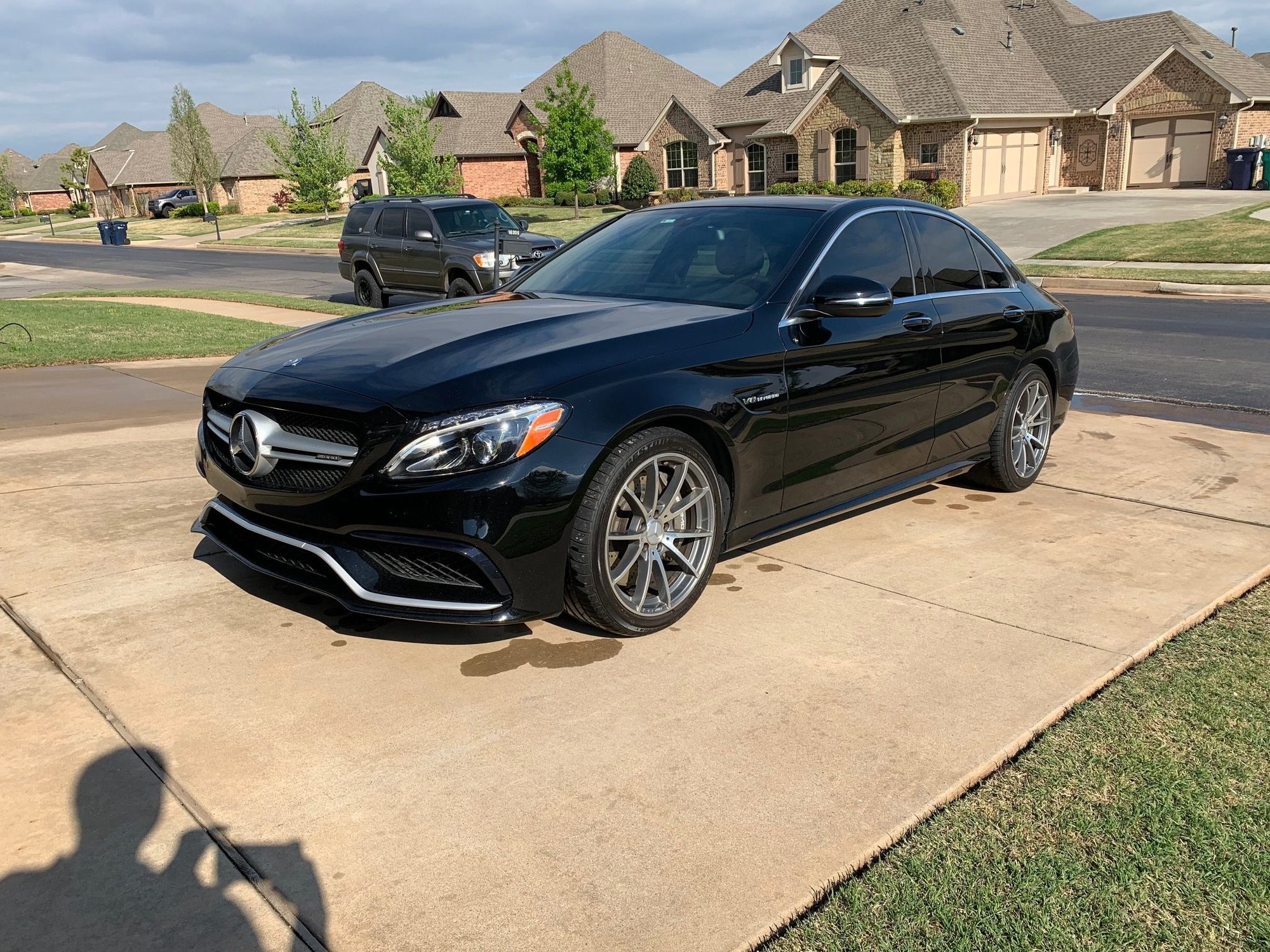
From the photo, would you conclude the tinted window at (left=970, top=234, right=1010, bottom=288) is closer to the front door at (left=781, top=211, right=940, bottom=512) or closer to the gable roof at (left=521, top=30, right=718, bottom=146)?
the front door at (left=781, top=211, right=940, bottom=512)

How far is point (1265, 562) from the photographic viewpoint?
5027 millimetres

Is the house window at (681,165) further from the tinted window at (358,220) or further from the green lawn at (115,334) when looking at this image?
the green lawn at (115,334)

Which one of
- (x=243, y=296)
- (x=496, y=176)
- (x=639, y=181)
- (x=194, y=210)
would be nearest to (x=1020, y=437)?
(x=243, y=296)

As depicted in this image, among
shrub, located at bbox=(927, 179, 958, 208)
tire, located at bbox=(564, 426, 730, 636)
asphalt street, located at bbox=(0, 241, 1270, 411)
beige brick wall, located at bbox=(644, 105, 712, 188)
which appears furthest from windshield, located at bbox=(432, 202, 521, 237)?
beige brick wall, located at bbox=(644, 105, 712, 188)

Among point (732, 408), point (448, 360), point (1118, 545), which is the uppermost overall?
point (448, 360)

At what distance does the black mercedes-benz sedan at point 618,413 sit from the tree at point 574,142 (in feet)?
125

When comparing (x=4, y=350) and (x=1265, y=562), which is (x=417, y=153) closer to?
(x=4, y=350)

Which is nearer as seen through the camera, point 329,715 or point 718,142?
point 329,715

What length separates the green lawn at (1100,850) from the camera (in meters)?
2.60

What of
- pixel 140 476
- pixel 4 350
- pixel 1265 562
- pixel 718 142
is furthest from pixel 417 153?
pixel 1265 562

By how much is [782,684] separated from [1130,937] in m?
1.51

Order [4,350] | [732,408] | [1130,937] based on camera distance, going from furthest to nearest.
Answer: [4,350] < [732,408] < [1130,937]

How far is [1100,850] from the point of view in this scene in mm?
2900

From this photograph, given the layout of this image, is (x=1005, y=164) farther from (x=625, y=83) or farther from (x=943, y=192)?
(x=625, y=83)
